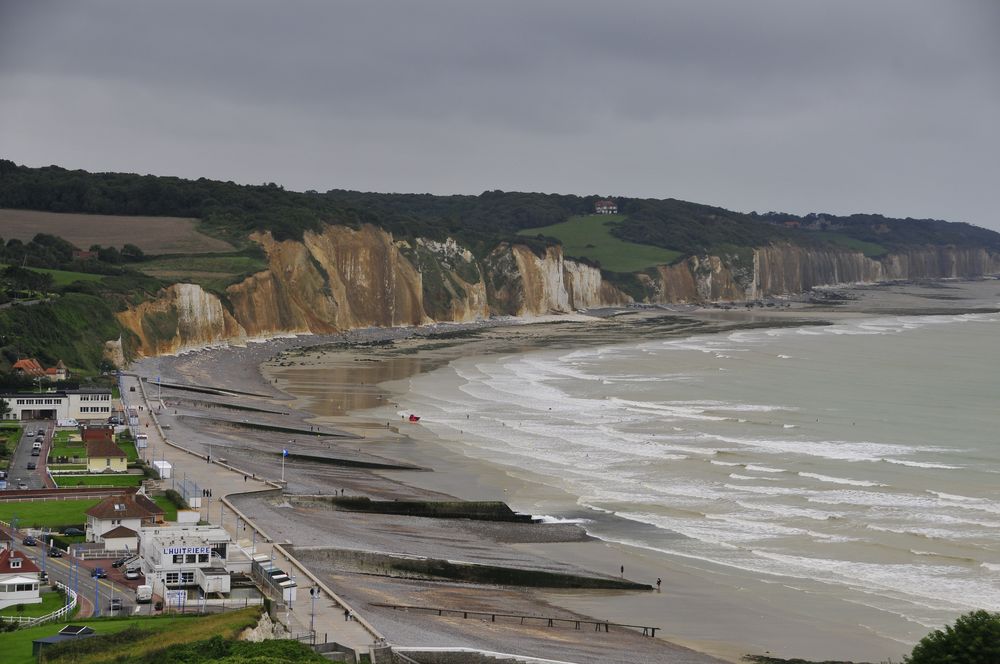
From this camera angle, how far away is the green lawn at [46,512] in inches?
1389

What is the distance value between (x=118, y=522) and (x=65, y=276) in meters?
65.8

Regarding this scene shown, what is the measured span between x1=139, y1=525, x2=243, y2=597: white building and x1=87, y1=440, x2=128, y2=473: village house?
1387cm

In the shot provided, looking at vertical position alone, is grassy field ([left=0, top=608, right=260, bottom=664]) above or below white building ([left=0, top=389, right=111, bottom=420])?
below

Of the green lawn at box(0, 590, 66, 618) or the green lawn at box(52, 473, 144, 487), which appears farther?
the green lawn at box(52, 473, 144, 487)

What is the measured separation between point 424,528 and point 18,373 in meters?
31.3

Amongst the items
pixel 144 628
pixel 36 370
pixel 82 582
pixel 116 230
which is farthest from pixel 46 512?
pixel 116 230

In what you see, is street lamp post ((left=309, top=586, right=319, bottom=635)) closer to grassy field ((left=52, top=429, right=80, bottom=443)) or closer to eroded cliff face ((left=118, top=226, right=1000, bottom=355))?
grassy field ((left=52, top=429, right=80, bottom=443))

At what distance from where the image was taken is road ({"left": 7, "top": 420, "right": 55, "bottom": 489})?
4116cm

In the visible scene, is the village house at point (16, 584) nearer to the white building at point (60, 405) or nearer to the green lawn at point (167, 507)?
the green lawn at point (167, 507)

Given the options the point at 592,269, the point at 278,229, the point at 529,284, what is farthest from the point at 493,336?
the point at 592,269

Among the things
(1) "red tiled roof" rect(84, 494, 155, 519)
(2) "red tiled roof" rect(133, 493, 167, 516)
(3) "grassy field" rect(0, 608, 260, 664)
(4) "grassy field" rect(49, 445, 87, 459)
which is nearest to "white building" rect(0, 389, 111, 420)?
(4) "grassy field" rect(49, 445, 87, 459)

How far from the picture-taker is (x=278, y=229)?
401 ft

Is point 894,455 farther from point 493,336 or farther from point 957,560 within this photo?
point 493,336

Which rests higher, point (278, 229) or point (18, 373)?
point (278, 229)
